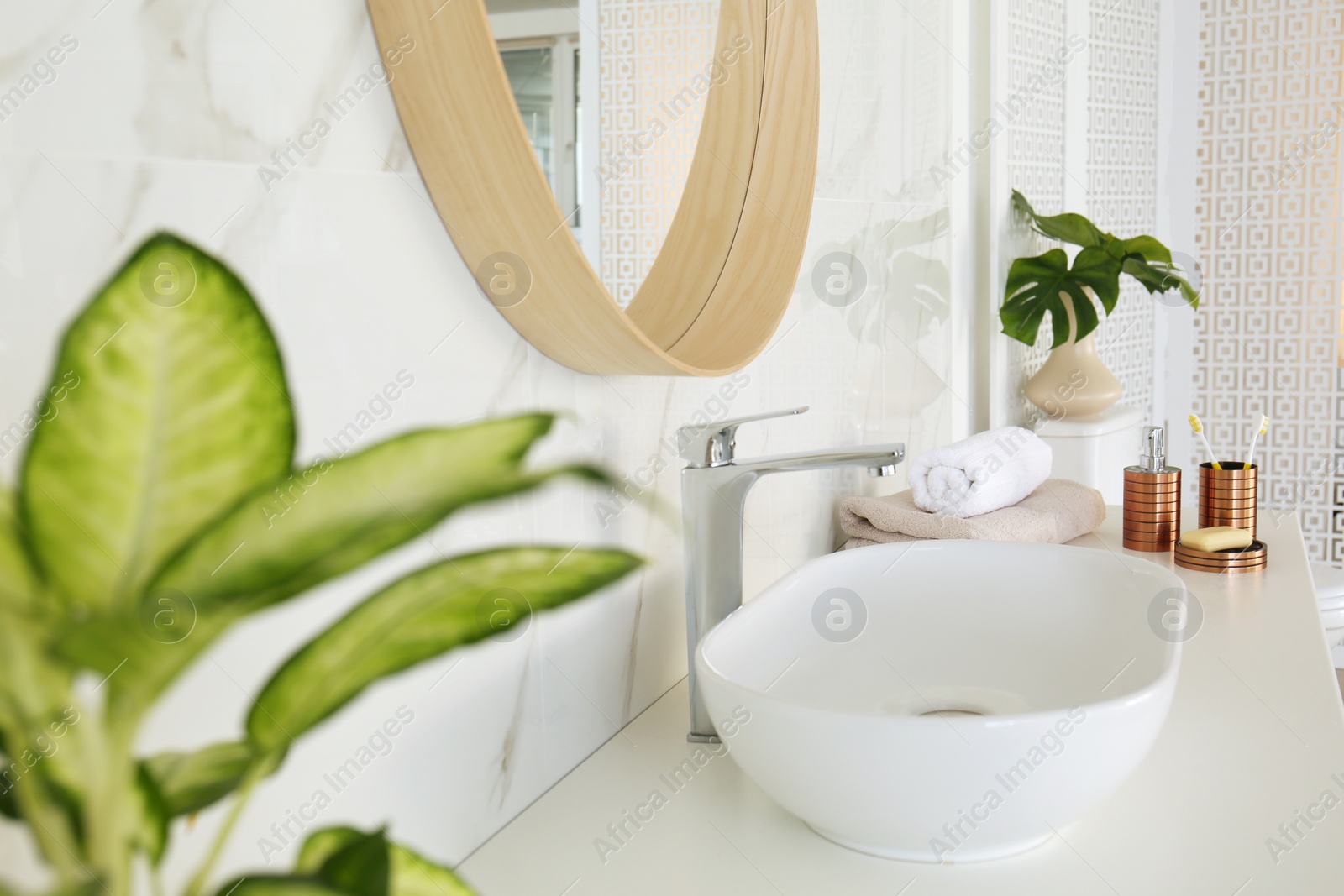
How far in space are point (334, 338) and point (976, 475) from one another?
0.86 m

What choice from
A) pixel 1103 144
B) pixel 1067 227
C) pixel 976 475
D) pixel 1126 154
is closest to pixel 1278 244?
pixel 1126 154

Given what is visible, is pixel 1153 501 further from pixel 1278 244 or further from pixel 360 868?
pixel 1278 244

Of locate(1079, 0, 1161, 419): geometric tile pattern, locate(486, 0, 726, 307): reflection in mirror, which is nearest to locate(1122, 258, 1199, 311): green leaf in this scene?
locate(1079, 0, 1161, 419): geometric tile pattern

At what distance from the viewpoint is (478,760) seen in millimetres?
631

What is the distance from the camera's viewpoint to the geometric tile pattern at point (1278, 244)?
8.35ft

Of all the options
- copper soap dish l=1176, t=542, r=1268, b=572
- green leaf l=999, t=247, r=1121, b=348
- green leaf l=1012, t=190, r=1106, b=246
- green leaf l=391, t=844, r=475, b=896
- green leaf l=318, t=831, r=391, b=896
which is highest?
green leaf l=1012, t=190, r=1106, b=246

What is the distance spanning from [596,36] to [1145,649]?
570 millimetres

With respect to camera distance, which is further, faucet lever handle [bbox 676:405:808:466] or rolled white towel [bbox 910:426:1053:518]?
rolled white towel [bbox 910:426:1053:518]

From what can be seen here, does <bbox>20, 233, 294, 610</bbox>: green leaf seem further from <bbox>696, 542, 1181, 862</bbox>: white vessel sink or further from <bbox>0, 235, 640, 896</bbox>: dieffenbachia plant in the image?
<bbox>696, 542, 1181, 862</bbox>: white vessel sink

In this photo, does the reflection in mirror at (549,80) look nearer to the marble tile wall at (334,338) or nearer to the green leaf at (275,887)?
the marble tile wall at (334,338)

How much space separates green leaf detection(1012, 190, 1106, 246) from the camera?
6.55ft

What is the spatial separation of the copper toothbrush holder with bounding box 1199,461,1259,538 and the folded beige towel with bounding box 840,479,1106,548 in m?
0.13

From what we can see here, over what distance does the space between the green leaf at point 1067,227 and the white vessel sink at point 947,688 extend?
1220 mm

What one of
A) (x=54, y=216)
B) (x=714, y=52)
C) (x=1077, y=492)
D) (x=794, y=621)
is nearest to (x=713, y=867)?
(x=794, y=621)
